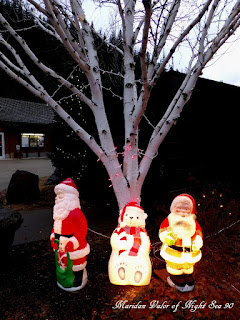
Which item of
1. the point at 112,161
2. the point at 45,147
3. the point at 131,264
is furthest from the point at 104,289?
the point at 45,147

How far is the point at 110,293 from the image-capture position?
108 inches

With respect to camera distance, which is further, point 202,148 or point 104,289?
point 202,148

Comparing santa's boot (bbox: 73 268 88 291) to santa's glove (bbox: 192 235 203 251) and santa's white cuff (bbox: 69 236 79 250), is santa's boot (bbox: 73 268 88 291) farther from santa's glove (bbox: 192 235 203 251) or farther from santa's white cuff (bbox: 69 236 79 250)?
santa's glove (bbox: 192 235 203 251)

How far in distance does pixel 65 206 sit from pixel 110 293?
45.4 inches

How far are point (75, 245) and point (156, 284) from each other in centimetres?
116

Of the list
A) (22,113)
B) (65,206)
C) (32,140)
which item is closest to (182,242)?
(65,206)

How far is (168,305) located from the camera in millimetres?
2570

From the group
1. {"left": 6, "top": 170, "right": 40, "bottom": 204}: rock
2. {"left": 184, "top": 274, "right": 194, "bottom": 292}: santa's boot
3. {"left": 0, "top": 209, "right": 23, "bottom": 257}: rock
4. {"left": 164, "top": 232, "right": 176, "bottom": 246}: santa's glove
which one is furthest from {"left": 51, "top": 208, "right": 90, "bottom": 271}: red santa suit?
{"left": 6, "top": 170, "right": 40, "bottom": 204}: rock

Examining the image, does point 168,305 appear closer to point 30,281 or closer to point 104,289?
point 104,289

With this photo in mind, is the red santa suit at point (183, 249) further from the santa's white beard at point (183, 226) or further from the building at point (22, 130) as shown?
the building at point (22, 130)

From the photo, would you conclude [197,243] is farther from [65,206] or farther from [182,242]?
[65,206]

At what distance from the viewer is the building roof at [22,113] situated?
21750mm

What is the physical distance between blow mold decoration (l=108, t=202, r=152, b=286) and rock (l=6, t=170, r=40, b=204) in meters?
5.41

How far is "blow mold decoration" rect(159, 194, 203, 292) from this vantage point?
8.74 ft
